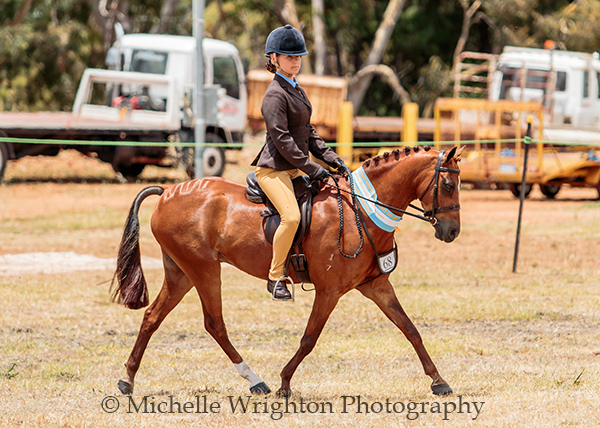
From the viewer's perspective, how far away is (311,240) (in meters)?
5.99

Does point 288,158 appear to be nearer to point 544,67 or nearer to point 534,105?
point 534,105

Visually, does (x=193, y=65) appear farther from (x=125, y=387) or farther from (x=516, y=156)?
(x=125, y=387)

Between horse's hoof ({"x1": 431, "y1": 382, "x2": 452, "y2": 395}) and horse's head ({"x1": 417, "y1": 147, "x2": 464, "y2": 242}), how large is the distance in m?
1.04

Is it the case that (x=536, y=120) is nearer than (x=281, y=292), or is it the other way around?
(x=281, y=292)

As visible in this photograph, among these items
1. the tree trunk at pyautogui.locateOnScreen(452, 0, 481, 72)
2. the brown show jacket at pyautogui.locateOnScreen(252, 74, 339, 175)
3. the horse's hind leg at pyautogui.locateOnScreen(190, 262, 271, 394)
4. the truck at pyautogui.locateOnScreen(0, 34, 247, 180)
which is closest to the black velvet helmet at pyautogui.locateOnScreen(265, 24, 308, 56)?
the brown show jacket at pyautogui.locateOnScreen(252, 74, 339, 175)

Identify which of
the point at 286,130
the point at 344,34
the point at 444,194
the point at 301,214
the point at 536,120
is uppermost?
the point at 286,130

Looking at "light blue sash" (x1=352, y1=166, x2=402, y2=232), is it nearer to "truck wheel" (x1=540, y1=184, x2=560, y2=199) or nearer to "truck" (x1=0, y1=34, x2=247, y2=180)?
"truck" (x1=0, y1=34, x2=247, y2=180)

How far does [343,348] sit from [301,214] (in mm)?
2076

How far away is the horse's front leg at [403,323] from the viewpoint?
19.8 ft

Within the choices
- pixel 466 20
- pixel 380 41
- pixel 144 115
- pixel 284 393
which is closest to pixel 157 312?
pixel 284 393

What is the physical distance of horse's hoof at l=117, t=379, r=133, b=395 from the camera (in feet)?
20.1

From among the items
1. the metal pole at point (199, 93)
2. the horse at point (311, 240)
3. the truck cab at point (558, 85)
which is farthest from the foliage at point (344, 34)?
the horse at point (311, 240)

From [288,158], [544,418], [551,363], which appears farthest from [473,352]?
[288,158]

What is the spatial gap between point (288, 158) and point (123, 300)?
1.84m
